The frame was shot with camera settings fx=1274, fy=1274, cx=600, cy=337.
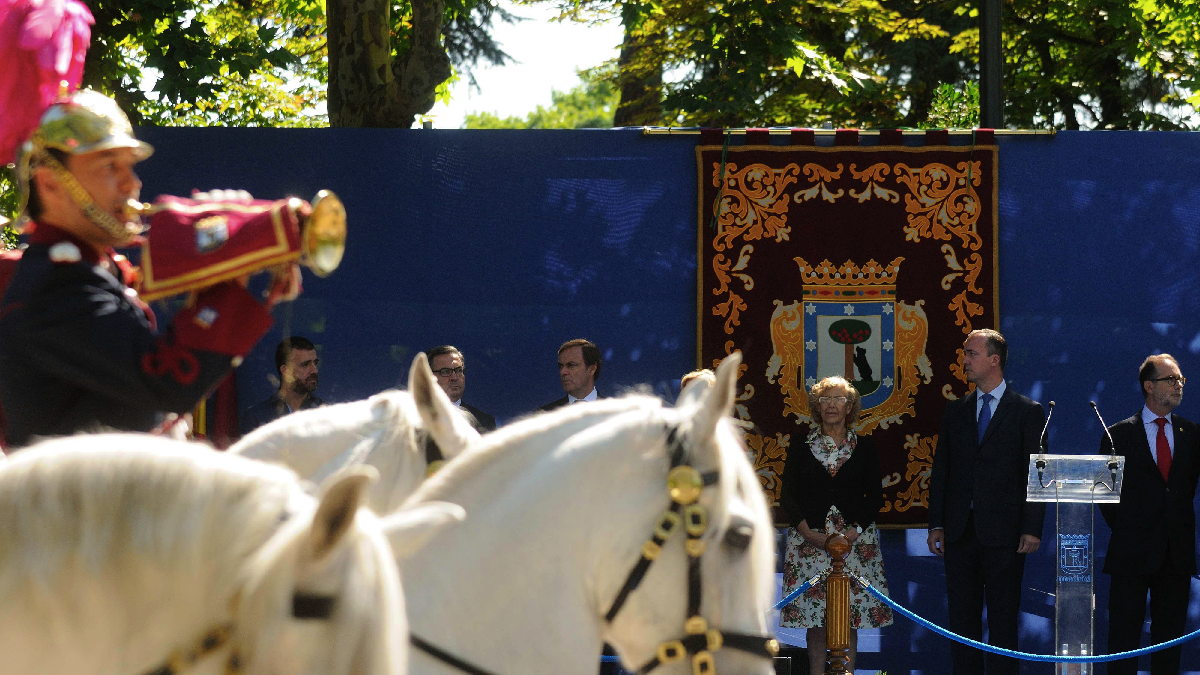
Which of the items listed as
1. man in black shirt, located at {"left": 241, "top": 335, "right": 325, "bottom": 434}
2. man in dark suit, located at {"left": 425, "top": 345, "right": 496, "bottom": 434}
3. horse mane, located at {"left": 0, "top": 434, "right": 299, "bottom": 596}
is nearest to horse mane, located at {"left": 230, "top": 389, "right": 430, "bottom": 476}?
horse mane, located at {"left": 0, "top": 434, "right": 299, "bottom": 596}

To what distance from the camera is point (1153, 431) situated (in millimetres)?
6953

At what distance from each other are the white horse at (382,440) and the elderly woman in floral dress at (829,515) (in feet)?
13.0

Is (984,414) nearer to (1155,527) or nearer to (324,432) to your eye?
(1155,527)

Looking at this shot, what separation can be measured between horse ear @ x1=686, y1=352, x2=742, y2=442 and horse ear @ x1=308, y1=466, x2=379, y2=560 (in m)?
1.14

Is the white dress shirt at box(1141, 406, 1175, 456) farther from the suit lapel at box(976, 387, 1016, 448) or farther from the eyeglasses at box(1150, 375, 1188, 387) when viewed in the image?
the suit lapel at box(976, 387, 1016, 448)

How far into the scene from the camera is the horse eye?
2.42 metres

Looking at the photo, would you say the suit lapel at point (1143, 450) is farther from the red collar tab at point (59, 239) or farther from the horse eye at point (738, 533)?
the red collar tab at point (59, 239)

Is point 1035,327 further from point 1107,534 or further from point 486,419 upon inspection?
point 486,419

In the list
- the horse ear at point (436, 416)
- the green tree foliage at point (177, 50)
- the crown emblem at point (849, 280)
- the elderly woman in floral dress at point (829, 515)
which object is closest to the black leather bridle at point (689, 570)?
the horse ear at point (436, 416)

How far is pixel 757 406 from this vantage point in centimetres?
747

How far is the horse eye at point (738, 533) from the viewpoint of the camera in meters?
2.42

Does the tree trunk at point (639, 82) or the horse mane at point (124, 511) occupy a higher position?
the tree trunk at point (639, 82)

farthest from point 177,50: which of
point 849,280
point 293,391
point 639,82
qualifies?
point 639,82

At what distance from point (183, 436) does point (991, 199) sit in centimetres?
624
